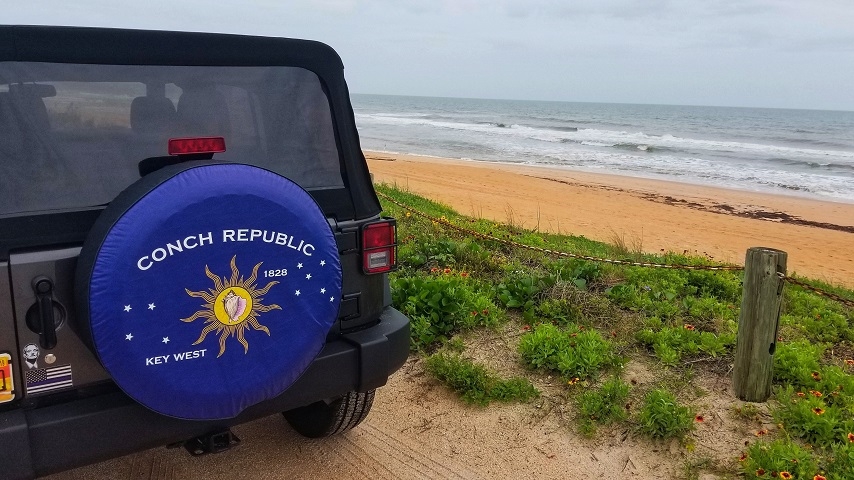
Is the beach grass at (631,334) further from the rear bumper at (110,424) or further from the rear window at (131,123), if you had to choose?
the rear window at (131,123)

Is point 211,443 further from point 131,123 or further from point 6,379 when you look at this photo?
point 131,123

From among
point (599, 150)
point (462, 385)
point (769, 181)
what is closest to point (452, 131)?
point (599, 150)

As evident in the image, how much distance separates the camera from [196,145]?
261cm

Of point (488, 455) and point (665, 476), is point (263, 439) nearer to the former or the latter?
point (488, 455)

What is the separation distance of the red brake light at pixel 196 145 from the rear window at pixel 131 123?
15 centimetres

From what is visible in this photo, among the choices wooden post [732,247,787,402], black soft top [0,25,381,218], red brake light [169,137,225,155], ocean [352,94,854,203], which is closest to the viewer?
black soft top [0,25,381,218]

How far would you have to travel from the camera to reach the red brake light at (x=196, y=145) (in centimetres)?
255

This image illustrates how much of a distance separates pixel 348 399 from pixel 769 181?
22.6 m

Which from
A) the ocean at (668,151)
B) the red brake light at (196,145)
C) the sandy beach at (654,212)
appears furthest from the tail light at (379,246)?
the ocean at (668,151)

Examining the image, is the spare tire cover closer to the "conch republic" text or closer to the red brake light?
the "conch republic" text

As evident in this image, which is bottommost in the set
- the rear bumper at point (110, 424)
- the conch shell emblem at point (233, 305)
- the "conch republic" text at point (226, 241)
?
the rear bumper at point (110, 424)

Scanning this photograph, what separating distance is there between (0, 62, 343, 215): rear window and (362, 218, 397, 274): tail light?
266 mm

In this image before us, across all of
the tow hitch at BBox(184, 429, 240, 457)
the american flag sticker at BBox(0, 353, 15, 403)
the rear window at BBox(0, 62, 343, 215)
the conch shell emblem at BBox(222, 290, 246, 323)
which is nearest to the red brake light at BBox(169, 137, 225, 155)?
the rear window at BBox(0, 62, 343, 215)

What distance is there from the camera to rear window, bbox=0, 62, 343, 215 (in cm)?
238
